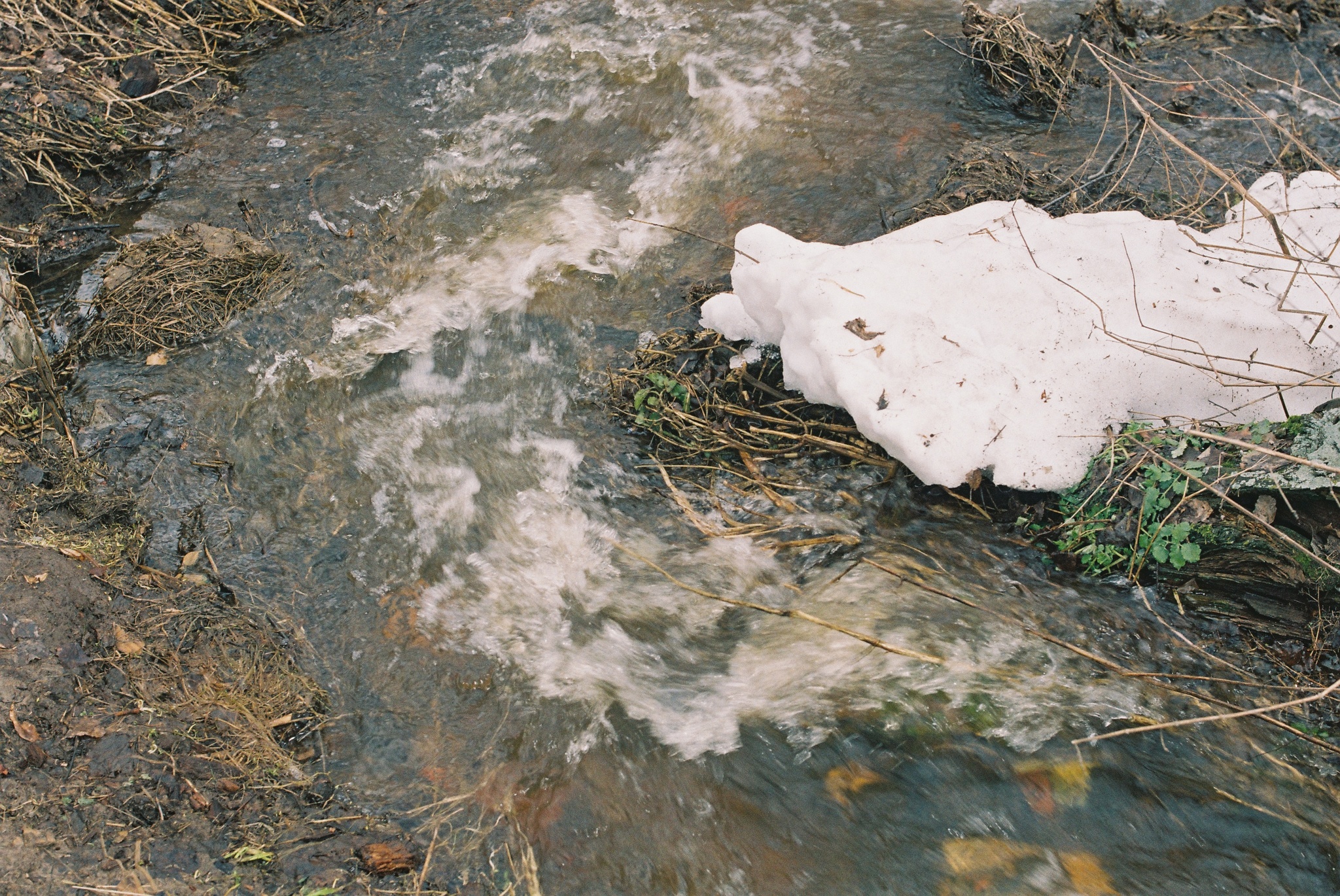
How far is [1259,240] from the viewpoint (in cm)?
361

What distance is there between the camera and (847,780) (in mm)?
2924

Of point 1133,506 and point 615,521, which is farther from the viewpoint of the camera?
point 615,521

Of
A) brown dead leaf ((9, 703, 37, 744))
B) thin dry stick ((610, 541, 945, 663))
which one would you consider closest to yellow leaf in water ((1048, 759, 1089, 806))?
thin dry stick ((610, 541, 945, 663))

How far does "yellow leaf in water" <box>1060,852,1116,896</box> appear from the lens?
2621 mm

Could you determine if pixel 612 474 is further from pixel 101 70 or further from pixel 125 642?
pixel 101 70

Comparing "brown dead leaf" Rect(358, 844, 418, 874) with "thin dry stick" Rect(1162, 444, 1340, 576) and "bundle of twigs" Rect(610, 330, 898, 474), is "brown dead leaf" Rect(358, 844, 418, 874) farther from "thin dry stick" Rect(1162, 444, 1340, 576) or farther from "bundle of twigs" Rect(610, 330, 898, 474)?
"thin dry stick" Rect(1162, 444, 1340, 576)

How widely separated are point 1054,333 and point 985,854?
1.95m

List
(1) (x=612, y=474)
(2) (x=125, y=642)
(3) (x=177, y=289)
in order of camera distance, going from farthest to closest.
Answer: (3) (x=177, y=289) < (1) (x=612, y=474) < (2) (x=125, y=642)

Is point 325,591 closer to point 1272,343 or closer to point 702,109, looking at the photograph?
point 702,109

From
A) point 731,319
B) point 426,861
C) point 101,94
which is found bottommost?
point 426,861

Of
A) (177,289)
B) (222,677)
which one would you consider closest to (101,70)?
(177,289)

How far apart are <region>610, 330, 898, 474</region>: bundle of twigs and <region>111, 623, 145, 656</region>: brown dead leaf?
2136mm

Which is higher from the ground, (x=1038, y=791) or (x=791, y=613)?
(x=791, y=613)

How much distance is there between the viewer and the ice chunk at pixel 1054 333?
327 centimetres
